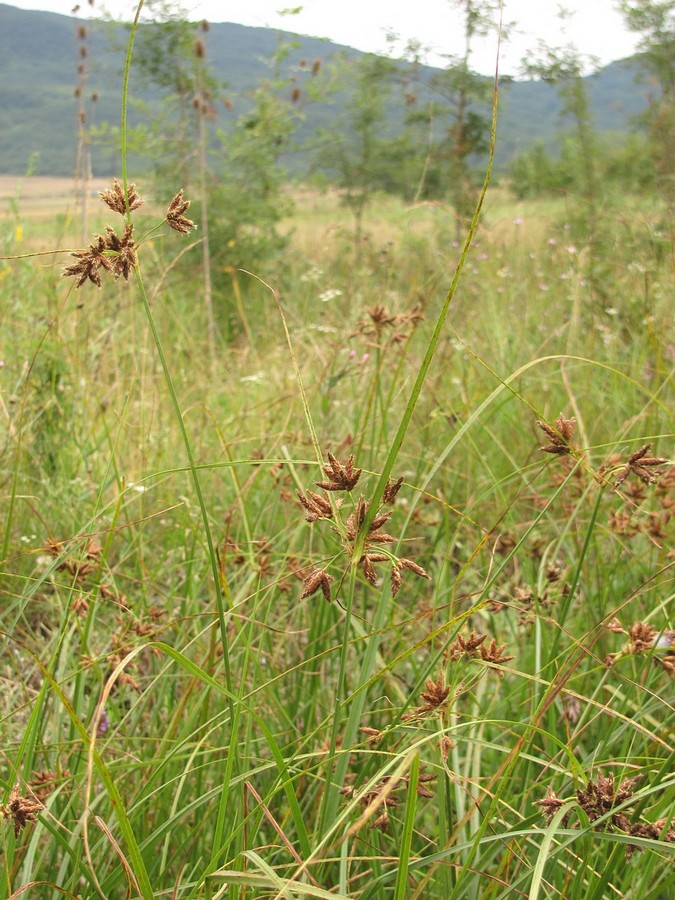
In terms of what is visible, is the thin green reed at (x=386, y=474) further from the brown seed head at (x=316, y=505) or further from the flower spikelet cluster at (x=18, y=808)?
the flower spikelet cluster at (x=18, y=808)

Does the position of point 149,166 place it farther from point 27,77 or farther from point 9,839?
point 27,77

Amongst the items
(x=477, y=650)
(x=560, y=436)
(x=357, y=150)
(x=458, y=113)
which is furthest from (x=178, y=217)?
(x=357, y=150)

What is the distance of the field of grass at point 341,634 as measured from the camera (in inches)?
28.4

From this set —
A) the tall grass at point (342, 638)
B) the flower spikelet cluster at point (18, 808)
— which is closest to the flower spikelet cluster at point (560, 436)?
the tall grass at point (342, 638)

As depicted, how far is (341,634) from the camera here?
→ 1.29 metres

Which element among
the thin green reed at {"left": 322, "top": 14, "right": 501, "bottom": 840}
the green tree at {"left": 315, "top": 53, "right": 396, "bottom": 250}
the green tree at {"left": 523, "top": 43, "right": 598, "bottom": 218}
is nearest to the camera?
the thin green reed at {"left": 322, "top": 14, "right": 501, "bottom": 840}

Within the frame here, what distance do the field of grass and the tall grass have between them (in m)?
0.01

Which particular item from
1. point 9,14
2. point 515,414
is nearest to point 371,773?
point 515,414

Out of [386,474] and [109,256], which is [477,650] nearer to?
[386,474]

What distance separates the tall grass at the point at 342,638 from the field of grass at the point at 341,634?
1 cm

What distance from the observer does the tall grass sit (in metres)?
0.72

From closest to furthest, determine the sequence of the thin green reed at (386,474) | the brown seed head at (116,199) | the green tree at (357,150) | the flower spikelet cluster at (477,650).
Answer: the thin green reed at (386,474)
the brown seed head at (116,199)
the flower spikelet cluster at (477,650)
the green tree at (357,150)

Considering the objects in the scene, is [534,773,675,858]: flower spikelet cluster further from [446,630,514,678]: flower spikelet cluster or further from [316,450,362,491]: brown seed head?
[316,450,362,491]: brown seed head

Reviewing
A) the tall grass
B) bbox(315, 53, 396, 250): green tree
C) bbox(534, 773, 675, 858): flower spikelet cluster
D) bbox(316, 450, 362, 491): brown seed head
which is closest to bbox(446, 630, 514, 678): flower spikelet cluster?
the tall grass
